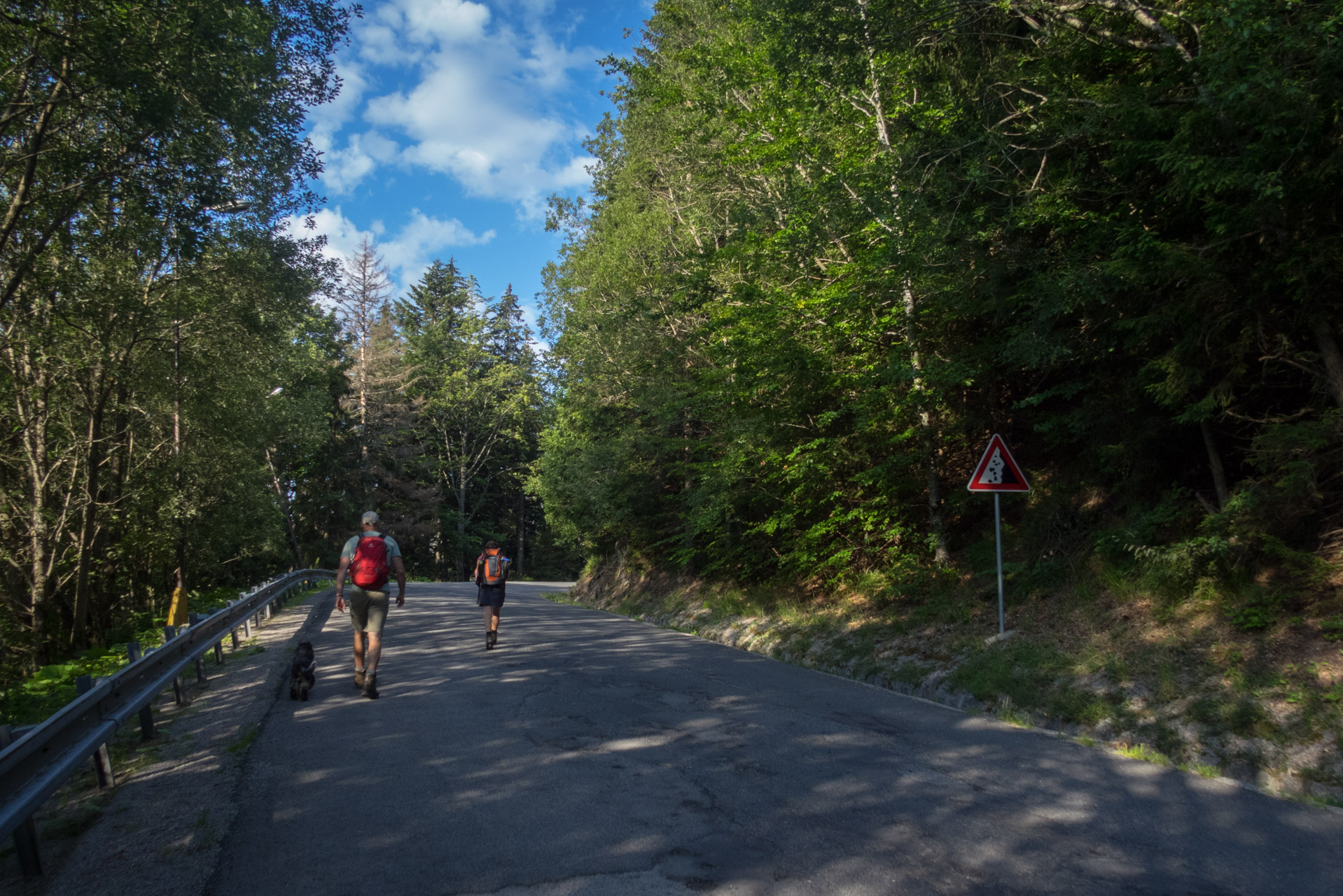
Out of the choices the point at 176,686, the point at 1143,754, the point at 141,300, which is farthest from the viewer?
the point at 141,300

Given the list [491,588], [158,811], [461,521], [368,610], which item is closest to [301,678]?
[368,610]

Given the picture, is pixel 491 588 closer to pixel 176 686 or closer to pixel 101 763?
pixel 176 686

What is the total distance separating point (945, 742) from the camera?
6301 mm

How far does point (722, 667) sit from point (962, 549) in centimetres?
506

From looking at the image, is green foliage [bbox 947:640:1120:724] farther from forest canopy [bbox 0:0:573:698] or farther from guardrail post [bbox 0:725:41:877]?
forest canopy [bbox 0:0:573:698]

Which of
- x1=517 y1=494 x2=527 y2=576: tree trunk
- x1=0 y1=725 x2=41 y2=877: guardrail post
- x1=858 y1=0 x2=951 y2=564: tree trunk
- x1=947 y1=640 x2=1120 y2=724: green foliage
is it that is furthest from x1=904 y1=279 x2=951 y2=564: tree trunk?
x1=517 y1=494 x2=527 y2=576: tree trunk

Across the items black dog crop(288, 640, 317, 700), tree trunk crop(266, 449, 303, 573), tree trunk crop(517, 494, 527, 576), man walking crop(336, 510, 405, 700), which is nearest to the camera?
black dog crop(288, 640, 317, 700)

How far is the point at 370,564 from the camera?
8445 mm

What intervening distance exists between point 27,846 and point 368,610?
457 cm

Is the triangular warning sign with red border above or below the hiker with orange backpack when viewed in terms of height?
above

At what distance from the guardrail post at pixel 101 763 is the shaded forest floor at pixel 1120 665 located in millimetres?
7400

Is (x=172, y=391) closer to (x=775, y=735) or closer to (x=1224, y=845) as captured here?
(x=775, y=735)

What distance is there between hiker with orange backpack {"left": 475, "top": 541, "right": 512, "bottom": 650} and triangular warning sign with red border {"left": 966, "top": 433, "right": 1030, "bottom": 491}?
22.4 feet

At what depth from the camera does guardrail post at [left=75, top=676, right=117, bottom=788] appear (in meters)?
5.08
